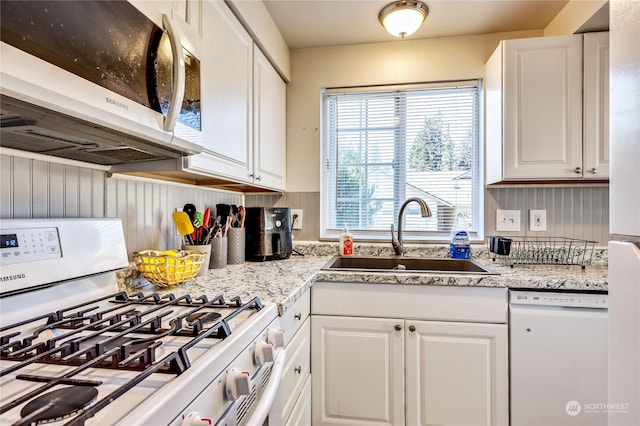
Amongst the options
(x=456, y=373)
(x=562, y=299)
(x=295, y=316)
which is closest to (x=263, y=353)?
(x=295, y=316)

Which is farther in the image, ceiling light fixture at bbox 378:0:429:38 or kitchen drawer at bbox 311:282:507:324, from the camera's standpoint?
ceiling light fixture at bbox 378:0:429:38

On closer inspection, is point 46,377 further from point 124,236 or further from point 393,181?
point 393,181

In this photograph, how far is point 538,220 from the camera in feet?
6.30

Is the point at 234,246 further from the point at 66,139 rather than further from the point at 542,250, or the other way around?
the point at 542,250

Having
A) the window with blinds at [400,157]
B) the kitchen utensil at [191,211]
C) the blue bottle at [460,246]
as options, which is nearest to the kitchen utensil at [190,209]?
the kitchen utensil at [191,211]

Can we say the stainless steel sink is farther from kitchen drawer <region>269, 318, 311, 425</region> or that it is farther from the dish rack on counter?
kitchen drawer <region>269, 318, 311, 425</region>

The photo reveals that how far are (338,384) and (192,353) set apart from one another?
105 cm

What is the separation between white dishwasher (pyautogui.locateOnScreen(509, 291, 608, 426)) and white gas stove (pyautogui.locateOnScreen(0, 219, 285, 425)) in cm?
106

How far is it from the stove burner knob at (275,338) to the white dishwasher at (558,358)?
102 cm

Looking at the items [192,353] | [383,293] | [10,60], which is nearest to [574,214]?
[383,293]

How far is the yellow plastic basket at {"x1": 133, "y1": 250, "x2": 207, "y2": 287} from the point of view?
1.10 m

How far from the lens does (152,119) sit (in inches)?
31.9

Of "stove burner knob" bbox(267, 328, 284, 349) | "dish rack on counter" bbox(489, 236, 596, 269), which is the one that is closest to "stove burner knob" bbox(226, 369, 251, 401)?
"stove burner knob" bbox(267, 328, 284, 349)

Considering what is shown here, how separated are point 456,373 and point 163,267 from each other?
4.08 ft
